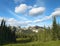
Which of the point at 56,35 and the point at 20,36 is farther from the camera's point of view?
the point at 20,36

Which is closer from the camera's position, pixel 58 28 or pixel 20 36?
pixel 58 28

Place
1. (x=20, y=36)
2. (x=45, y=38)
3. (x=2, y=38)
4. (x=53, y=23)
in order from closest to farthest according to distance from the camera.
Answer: (x=2, y=38), (x=45, y=38), (x=53, y=23), (x=20, y=36)

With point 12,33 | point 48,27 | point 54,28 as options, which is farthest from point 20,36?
point 54,28

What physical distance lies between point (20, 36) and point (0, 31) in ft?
223

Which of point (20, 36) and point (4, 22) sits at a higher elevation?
point (4, 22)

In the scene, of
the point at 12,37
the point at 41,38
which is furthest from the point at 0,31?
the point at 41,38

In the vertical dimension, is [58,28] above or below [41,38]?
above

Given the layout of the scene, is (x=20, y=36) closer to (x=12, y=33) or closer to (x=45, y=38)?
(x=12, y=33)

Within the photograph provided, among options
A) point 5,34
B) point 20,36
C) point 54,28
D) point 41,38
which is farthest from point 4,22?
point 20,36

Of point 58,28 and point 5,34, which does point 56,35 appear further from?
point 5,34

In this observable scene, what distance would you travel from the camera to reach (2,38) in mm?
105000

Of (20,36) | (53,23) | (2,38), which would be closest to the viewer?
(2,38)

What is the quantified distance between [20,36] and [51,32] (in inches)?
2589

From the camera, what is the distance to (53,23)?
121 meters
